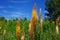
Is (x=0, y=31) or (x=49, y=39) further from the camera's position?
(x=0, y=31)

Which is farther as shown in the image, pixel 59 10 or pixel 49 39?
pixel 59 10

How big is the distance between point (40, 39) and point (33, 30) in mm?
3513

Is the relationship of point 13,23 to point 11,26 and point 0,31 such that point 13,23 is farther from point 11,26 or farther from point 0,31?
point 0,31

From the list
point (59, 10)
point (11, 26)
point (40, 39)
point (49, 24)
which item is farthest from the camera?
point (59, 10)

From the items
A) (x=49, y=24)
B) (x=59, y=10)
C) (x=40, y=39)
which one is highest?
(x=59, y=10)

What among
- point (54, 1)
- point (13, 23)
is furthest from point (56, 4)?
point (13, 23)

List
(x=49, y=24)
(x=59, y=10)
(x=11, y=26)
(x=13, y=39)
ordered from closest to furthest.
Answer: (x=13, y=39) < (x=49, y=24) < (x=11, y=26) < (x=59, y=10)

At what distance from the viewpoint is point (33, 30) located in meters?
3.38

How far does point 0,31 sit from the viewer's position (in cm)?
1059

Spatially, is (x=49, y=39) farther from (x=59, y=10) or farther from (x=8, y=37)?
(x=59, y=10)

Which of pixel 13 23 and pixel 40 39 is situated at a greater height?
pixel 13 23

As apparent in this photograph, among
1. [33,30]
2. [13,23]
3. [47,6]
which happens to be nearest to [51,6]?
[47,6]

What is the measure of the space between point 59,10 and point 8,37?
25856mm

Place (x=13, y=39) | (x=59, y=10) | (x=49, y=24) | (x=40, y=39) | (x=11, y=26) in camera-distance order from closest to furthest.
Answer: (x=40, y=39) < (x=13, y=39) < (x=49, y=24) < (x=11, y=26) < (x=59, y=10)
